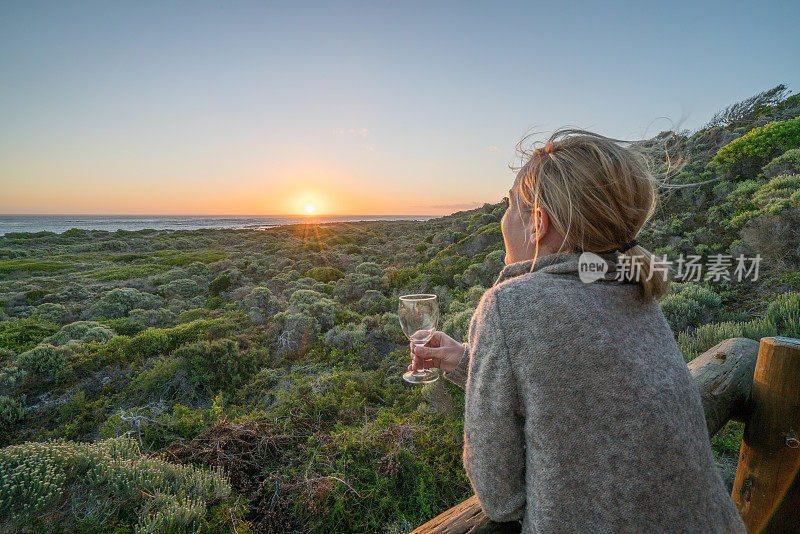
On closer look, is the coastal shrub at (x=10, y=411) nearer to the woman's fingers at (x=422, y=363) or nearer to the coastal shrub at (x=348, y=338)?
the coastal shrub at (x=348, y=338)

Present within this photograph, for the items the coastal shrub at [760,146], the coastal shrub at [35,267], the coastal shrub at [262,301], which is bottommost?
the coastal shrub at [262,301]

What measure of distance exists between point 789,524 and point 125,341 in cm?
949

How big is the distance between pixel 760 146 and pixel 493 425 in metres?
13.7

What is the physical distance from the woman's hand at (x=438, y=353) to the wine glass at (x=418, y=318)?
4cm

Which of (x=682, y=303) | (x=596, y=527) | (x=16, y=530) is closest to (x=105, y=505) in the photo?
(x=16, y=530)

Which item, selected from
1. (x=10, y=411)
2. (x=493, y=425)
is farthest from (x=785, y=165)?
(x=10, y=411)

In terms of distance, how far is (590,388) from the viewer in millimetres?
1056

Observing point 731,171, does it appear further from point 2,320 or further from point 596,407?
point 2,320

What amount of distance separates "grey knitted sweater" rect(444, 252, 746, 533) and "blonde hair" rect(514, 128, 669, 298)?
0.58ft

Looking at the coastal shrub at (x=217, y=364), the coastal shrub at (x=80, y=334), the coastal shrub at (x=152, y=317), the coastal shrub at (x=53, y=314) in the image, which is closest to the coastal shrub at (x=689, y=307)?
the coastal shrub at (x=217, y=364)

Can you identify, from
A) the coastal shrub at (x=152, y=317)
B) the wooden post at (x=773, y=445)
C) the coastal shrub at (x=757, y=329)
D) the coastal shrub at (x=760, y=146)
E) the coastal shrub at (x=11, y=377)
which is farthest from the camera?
the coastal shrub at (x=760, y=146)

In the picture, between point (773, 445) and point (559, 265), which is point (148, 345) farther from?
point (773, 445)

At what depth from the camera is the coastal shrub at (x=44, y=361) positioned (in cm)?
634

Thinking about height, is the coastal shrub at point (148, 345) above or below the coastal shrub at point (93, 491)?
below
